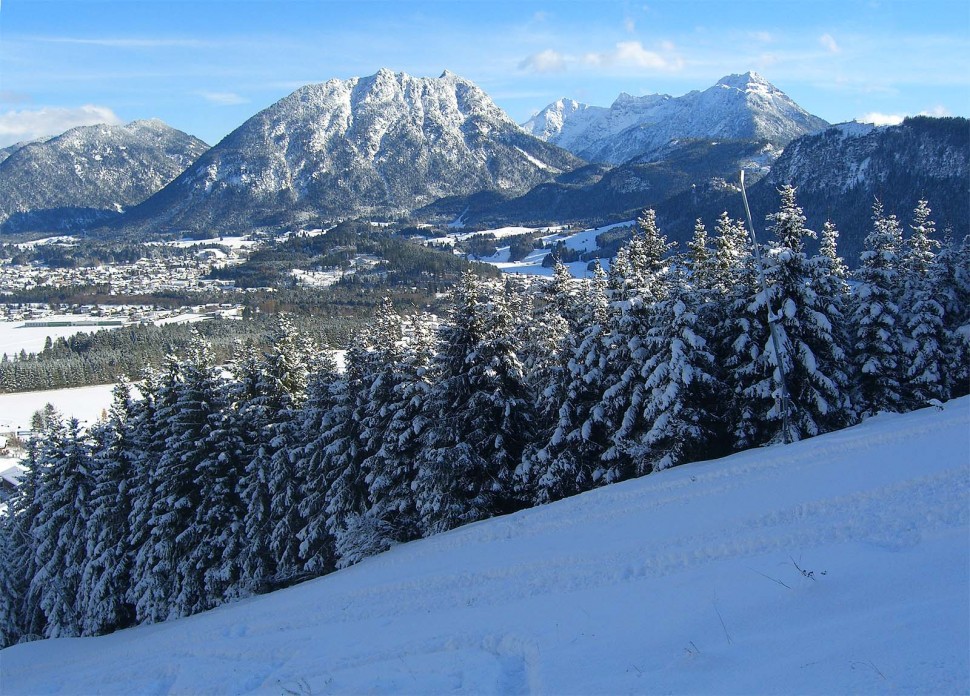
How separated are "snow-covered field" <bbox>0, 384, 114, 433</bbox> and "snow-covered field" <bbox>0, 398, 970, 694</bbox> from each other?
379ft

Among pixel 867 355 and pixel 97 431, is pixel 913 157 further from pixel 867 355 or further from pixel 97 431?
pixel 97 431

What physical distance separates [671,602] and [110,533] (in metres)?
29.1

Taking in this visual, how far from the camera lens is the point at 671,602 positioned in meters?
9.38

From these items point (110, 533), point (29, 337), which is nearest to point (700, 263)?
point (110, 533)

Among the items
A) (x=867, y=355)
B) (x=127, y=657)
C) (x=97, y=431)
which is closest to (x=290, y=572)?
(x=127, y=657)

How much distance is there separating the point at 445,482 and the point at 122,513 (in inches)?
687

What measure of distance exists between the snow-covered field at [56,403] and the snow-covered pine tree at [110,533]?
308 ft

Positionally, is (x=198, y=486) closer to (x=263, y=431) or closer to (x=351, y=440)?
(x=263, y=431)

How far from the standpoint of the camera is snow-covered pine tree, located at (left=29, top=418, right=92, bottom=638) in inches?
1167

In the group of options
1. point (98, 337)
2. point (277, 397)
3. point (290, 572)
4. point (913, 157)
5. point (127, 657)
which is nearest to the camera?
point (127, 657)

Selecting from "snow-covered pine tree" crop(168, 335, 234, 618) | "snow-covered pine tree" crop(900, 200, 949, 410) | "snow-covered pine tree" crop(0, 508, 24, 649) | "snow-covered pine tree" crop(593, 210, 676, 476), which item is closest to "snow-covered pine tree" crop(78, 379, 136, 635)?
"snow-covered pine tree" crop(168, 335, 234, 618)

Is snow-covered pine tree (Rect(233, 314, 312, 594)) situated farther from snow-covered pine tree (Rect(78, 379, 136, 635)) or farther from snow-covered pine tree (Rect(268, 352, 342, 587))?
snow-covered pine tree (Rect(78, 379, 136, 635))

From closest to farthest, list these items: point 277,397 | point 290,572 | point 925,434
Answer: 1. point 925,434
2. point 290,572
3. point 277,397

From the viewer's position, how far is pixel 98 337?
6688 inches
